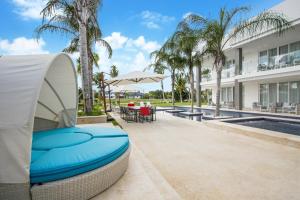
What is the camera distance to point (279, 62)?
53.2ft

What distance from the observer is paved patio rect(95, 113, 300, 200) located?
3.74 m

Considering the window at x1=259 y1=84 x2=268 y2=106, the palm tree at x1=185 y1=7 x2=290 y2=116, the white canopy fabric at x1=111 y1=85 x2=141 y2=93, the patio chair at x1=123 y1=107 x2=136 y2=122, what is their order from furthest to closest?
the white canopy fabric at x1=111 y1=85 x2=141 y2=93
the window at x1=259 y1=84 x2=268 y2=106
the patio chair at x1=123 y1=107 x2=136 y2=122
the palm tree at x1=185 y1=7 x2=290 y2=116

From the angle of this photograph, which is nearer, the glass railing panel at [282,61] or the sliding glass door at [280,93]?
the glass railing panel at [282,61]

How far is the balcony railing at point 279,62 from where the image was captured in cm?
1499

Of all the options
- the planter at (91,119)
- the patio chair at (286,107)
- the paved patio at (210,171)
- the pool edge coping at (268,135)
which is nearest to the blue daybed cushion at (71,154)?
the paved patio at (210,171)

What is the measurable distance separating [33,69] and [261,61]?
18.9 meters

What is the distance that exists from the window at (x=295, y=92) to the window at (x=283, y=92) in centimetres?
43

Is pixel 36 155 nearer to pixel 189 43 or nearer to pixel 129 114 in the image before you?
pixel 129 114

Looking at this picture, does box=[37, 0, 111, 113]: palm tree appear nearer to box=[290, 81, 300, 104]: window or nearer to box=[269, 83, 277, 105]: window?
box=[290, 81, 300, 104]: window

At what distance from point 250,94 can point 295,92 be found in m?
5.02

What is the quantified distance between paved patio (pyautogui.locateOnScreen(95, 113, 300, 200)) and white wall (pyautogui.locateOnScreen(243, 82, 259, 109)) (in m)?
15.6

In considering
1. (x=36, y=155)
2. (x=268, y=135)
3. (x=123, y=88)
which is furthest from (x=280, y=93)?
(x=36, y=155)

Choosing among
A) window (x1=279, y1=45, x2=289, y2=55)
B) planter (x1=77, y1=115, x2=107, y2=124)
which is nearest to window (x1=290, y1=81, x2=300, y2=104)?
window (x1=279, y1=45, x2=289, y2=55)

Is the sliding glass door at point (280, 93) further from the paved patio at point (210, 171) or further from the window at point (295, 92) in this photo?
the paved patio at point (210, 171)
